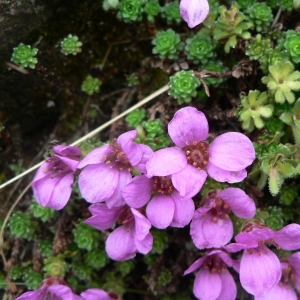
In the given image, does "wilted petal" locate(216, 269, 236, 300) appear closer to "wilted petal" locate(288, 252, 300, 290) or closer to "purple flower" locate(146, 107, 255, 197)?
"wilted petal" locate(288, 252, 300, 290)

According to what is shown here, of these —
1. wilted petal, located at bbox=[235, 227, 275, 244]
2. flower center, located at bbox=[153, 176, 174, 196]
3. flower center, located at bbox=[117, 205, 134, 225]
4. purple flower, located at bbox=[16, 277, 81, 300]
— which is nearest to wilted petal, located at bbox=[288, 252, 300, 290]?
wilted petal, located at bbox=[235, 227, 275, 244]

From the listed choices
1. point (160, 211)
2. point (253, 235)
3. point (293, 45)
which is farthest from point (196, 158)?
point (293, 45)

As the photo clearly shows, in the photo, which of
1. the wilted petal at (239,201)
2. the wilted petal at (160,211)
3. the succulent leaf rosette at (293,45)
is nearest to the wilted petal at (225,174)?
the wilted petal at (239,201)

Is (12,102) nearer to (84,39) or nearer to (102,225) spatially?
(84,39)

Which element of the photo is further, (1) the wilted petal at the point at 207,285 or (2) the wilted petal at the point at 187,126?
(1) the wilted petal at the point at 207,285

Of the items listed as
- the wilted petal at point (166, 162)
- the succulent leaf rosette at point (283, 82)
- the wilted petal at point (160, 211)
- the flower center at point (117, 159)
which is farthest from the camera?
the succulent leaf rosette at point (283, 82)

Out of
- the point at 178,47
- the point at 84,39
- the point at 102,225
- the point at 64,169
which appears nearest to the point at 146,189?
the point at 102,225

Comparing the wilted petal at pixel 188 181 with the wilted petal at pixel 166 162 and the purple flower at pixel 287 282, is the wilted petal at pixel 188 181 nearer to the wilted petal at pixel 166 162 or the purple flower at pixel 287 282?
the wilted petal at pixel 166 162
